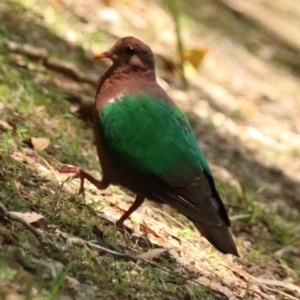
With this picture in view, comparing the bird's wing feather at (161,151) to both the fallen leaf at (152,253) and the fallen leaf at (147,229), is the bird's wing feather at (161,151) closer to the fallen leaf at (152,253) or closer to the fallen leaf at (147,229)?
the fallen leaf at (152,253)

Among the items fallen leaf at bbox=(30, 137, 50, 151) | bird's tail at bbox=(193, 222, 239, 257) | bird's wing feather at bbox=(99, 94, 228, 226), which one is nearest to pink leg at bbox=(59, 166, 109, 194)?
bird's wing feather at bbox=(99, 94, 228, 226)

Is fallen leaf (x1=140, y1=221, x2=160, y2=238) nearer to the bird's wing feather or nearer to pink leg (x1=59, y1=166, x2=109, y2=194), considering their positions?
pink leg (x1=59, y1=166, x2=109, y2=194)

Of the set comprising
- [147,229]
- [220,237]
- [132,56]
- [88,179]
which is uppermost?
[132,56]

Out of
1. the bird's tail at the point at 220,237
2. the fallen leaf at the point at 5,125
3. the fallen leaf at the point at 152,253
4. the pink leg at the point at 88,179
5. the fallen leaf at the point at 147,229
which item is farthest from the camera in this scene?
the fallen leaf at the point at 5,125

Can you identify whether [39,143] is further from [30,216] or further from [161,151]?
[30,216]

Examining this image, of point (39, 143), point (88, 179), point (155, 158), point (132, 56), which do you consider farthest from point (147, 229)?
point (132, 56)

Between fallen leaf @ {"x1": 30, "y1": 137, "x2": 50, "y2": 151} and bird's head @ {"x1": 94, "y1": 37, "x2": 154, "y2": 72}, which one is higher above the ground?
bird's head @ {"x1": 94, "y1": 37, "x2": 154, "y2": 72}

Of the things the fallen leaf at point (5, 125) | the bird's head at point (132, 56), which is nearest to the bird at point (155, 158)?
the bird's head at point (132, 56)
